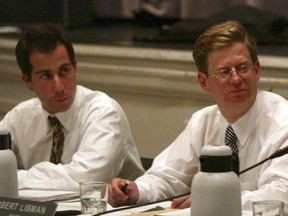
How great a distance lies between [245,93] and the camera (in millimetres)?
2951

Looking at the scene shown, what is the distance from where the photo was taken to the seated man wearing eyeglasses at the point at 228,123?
9.62 ft

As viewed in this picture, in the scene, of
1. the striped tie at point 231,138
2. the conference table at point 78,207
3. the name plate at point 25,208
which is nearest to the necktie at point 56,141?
the conference table at point 78,207

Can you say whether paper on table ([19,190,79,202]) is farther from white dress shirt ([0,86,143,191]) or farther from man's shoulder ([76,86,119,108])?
man's shoulder ([76,86,119,108])

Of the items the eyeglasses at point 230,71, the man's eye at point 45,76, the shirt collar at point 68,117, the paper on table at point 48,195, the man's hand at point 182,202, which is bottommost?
the paper on table at point 48,195

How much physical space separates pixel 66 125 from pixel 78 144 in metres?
0.09

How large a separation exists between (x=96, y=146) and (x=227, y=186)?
139cm

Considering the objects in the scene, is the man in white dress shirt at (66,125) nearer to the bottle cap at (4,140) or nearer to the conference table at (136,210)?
the conference table at (136,210)

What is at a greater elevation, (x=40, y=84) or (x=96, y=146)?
(x=40, y=84)

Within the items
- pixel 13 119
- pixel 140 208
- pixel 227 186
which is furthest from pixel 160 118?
pixel 227 186

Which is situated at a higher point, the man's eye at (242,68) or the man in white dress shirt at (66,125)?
the man's eye at (242,68)

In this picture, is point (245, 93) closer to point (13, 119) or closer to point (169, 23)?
point (13, 119)

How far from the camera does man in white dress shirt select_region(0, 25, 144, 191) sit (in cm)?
332

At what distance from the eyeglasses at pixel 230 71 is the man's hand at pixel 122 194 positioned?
479 millimetres

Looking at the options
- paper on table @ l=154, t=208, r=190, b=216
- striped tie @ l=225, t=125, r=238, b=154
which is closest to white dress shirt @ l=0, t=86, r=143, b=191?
striped tie @ l=225, t=125, r=238, b=154
